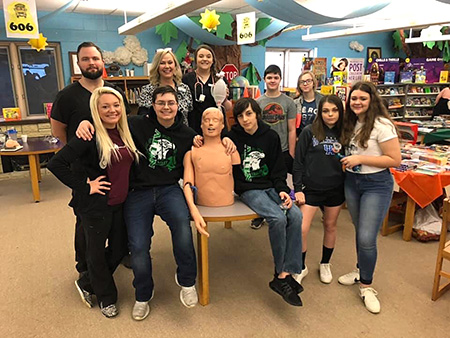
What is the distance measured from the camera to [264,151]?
2367 mm

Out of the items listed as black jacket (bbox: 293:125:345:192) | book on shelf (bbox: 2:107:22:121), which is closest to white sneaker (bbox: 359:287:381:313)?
black jacket (bbox: 293:125:345:192)

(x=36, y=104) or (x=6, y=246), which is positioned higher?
(x=36, y=104)

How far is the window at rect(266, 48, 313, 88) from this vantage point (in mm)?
8873

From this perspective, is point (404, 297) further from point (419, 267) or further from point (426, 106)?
point (426, 106)

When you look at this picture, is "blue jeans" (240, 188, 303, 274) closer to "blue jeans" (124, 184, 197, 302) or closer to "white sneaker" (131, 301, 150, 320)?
"blue jeans" (124, 184, 197, 302)

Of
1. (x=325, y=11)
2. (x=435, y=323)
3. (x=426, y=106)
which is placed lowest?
(x=435, y=323)

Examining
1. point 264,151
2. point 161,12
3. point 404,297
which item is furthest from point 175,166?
point 161,12

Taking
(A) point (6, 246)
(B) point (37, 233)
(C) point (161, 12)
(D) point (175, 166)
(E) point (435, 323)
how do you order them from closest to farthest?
(E) point (435, 323)
(D) point (175, 166)
(A) point (6, 246)
(B) point (37, 233)
(C) point (161, 12)

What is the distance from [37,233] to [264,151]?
8.09 feet

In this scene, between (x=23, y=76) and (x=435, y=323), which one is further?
(x=23, y=76)

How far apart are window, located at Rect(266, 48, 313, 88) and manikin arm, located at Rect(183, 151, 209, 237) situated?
23.0 feet

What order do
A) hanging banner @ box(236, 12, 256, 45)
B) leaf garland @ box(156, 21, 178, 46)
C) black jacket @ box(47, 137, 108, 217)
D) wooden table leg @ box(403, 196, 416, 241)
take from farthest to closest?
1. leaf garland @ box(156, 21, 178, 46)
2. hanging banner @ box(236, 12, 256, 45)
3. wooden table leg @ box(403, 196, 416, 241)
4. black jacket @ box(47, 137, 108, 217)

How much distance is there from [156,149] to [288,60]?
7480mm

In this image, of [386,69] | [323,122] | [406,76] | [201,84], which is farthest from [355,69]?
[323,122]
